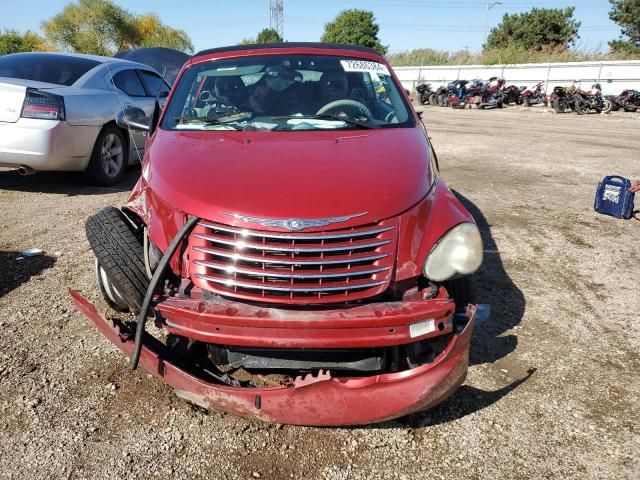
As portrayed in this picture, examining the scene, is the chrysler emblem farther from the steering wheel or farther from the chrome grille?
the steering wheel

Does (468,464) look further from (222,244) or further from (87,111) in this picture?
(87,111)

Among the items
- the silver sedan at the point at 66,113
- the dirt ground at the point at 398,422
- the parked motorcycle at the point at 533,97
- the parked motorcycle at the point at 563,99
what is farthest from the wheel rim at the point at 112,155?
the parked motorcycle at the point at 533,97

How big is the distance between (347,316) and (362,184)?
0.67 metres

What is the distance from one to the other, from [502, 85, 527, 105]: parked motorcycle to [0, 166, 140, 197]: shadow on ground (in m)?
21.9

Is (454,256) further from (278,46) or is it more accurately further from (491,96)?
(491,96)

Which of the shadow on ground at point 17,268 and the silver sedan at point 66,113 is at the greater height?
the silver sedan at point 66,113

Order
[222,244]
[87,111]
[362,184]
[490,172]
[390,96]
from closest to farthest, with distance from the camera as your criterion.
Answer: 1. [222,244]
2. [362,184]
3. [390,96]
4. [87,111]
5. [490,172]

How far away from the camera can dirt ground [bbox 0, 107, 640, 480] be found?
2.29 meters

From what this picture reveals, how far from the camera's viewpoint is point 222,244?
237cm

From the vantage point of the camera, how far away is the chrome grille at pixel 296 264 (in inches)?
89.8

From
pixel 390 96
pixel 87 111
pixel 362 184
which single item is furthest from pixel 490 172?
pixel 362 184

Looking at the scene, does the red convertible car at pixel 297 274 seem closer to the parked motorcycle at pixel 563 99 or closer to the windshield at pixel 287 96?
the windshield at pixel 287 96

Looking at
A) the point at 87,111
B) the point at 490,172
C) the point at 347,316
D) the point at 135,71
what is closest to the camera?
the point at 347,316

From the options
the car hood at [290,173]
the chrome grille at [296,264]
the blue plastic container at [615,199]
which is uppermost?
the car hood at [290,173]
